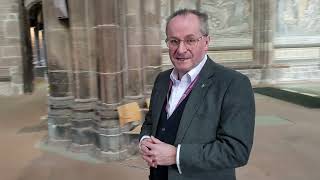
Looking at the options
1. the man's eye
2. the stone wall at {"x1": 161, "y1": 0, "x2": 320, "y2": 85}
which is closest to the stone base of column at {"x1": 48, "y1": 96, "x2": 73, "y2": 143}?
the man's eye

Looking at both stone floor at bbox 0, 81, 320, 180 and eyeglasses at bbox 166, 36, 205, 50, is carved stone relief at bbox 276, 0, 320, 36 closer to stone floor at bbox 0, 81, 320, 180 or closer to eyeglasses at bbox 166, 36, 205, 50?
stone floor at bbox 0, 81, 320, 180

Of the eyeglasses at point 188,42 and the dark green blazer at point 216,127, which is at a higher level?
the eyeglasses at point 188,42

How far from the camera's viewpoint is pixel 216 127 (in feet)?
4.71

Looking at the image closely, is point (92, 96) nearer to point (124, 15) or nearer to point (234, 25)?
point (124, 15)

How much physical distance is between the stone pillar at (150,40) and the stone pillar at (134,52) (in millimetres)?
113

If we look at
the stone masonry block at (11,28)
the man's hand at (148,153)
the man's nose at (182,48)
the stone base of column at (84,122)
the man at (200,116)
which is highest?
the stone masonry block at (11,28)

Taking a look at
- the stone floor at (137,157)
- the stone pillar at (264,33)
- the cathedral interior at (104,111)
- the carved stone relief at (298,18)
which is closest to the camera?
the stone floor at (137,157)

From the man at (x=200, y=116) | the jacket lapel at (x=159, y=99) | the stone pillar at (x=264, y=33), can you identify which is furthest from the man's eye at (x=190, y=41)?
the stone pillar at (x=264, y=33)

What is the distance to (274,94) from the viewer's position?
9031mm

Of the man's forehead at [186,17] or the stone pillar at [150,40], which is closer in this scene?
the man's forehead at [186,17]

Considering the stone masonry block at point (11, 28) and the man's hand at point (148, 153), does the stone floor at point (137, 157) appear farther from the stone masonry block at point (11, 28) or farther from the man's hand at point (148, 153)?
the stone masonry block at point (11, 28)

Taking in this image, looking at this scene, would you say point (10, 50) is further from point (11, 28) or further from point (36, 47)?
point (36, 47)

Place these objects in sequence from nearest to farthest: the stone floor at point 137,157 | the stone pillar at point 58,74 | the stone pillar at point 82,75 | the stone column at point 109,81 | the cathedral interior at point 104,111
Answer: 1. the stone floor at point 137,157
2. the cathedral interior at point 104,111
3. the stone column at point 109,81
4. the stone pillar at point 82,75
5. the stone pillar at point 58,74

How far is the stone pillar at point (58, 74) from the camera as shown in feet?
16.0
